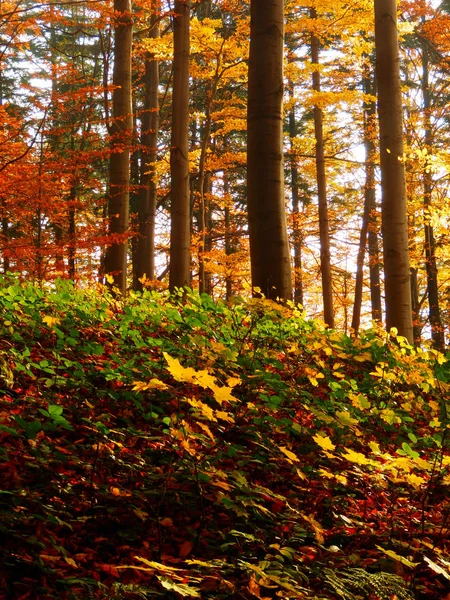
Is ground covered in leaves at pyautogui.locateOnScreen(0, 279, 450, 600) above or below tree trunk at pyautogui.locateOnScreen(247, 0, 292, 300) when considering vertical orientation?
below

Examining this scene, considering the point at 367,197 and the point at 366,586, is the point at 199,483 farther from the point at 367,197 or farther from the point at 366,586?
the point at 367,197

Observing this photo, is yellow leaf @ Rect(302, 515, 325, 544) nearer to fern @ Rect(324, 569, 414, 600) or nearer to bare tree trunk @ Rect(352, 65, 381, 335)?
fern @ Rect(324, 569, 414, 600)

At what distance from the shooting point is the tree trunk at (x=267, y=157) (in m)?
6.12

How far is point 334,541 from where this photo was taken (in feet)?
9.03

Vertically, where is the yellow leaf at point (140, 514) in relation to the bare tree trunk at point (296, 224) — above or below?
below

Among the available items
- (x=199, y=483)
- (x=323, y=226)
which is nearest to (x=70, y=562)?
(x=199, y=483)

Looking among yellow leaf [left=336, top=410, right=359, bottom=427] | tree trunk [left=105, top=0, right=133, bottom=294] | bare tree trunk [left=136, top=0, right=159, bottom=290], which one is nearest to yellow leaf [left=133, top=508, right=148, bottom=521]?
yellow leaf [left=336, top=410, right=359, bottom=427]

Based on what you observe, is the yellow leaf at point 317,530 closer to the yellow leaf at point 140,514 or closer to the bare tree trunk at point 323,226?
the yellow leaf at point 140,514

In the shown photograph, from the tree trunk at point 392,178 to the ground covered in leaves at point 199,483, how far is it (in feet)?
7.97

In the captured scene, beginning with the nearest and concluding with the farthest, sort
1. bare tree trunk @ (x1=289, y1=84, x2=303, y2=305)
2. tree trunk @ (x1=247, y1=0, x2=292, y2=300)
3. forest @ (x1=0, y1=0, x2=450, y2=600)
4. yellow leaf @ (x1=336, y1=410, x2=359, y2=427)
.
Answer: forest @ (x1=0, y1=0, x2=450, y2=600), yellow leaf @ (x1=336, y1=410, x2=359, y2=427), tree trunk @ (x1=247, y1=0, x2=292, y2=300), bare tree trunk @ (x1=289, y1=84, x2=303, y2=305)

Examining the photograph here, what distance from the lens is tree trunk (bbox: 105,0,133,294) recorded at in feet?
33.7

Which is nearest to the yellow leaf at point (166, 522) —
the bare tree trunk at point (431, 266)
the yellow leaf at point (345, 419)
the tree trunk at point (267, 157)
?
the yellow leaf at point (345, 419)

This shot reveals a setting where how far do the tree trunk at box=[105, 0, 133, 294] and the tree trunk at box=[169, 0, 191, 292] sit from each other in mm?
1248

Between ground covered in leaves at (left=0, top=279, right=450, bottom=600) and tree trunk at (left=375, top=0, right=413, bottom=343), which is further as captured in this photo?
tree trunk at (left=375, top=0, right=413, bottom=343)
